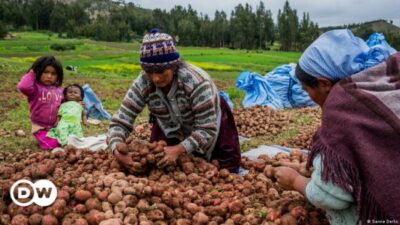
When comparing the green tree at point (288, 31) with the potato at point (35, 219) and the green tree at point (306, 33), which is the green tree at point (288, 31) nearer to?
the green tree at point (306, 33)

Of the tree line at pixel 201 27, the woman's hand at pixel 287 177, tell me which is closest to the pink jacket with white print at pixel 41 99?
the woman's hand at pixel 287 177

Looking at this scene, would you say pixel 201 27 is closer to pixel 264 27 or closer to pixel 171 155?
pixel 264 27

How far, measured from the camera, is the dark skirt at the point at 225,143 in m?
3.80

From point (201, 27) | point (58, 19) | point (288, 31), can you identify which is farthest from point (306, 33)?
point (58, 19)

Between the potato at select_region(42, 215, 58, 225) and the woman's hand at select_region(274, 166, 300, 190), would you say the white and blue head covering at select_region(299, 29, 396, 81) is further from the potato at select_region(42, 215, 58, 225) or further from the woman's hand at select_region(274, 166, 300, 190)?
the potato at select_region(42, 215, 58, 225)

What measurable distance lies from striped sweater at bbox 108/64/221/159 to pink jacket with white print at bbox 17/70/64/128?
2.10 meters

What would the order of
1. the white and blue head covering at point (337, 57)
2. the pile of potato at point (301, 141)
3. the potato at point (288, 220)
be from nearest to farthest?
the white and blue head covering at point (337, 57) < the potato at point (288, 220) < the pile of potato at point (301, 141)

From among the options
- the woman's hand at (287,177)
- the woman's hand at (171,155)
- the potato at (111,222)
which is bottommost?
the potato at (111,222)

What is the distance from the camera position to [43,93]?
17.6ft

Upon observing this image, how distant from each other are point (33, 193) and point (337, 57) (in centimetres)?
187

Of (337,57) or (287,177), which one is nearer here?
(337,57)

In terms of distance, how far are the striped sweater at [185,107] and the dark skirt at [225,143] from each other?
11cm

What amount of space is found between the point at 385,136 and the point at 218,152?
79.1 inches

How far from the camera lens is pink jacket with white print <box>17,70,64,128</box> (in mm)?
5254
